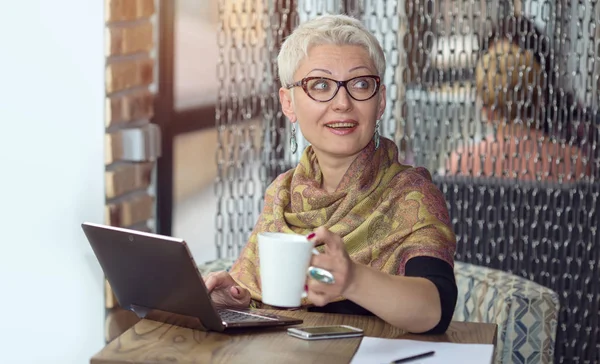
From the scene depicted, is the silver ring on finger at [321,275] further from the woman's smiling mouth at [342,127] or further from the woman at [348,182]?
the woman's smiling mouth at [342,127]

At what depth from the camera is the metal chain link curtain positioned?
3150mm

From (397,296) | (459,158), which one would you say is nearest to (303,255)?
(397,296)

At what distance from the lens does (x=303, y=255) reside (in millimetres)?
1275

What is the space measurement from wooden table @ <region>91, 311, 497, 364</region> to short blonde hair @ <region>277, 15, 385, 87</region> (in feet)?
1.80

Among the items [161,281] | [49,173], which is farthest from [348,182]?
[49,173]

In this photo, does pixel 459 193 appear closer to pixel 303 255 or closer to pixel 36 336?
pixel 36 336

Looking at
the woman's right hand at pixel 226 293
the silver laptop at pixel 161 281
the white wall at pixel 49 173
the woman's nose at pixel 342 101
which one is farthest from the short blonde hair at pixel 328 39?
the white wall at pixel 49 173

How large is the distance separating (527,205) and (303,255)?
80.0 inches

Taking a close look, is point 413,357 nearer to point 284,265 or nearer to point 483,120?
point 284,265

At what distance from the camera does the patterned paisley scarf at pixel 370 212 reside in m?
1.75

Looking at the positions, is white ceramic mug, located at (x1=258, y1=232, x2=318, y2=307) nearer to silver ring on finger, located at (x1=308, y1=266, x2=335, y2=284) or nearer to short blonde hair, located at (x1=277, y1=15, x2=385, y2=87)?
silver ring on finger, located at (x1=308, y1=266, x2=335, y2=284)

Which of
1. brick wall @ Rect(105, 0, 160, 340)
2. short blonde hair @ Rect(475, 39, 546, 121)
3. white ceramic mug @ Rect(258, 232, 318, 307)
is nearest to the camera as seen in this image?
white ceramic mug @ Rect(258, 232, 318, 307)

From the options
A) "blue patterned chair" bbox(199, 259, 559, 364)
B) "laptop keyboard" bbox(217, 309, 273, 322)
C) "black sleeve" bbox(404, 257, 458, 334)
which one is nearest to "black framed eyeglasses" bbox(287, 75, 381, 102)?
"black sleeve" bbox(404, 257, 458, 334)

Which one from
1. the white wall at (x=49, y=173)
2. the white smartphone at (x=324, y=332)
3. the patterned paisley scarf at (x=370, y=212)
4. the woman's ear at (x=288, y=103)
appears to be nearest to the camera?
the white smartphone at (x=324, y=332)
